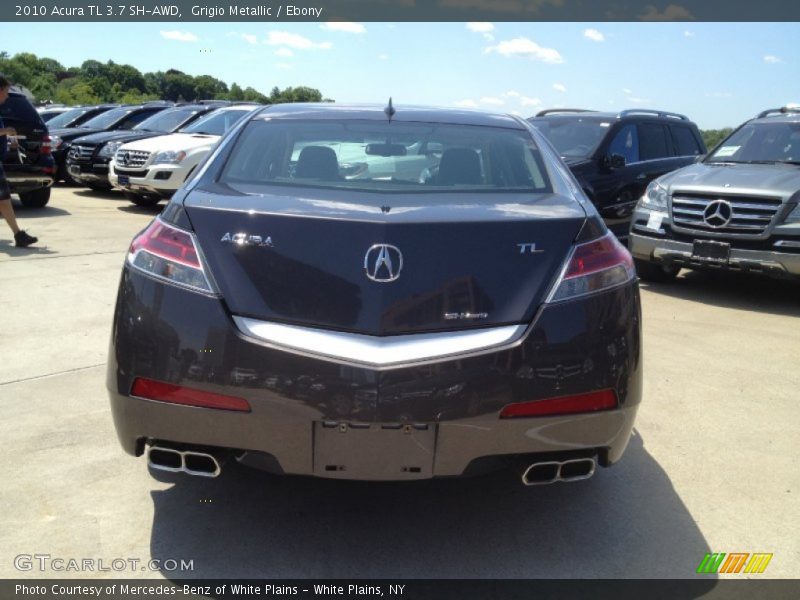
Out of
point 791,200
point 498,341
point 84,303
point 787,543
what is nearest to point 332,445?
point 498,341

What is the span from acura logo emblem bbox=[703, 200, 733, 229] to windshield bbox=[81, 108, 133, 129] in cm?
1296

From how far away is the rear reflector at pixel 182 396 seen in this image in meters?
2.48

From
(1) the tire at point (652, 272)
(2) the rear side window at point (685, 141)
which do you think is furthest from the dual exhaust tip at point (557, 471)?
(2) the rear side window at point (685, 141)

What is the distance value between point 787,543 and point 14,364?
165 inches

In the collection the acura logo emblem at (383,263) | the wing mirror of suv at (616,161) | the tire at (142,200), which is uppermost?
the acura logo emblem at (383,263)

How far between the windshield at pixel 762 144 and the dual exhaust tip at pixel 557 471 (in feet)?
21.3

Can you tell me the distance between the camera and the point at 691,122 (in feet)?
39.4

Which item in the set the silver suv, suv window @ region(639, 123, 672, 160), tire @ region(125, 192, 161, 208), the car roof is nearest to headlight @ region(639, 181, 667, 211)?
the silver suv

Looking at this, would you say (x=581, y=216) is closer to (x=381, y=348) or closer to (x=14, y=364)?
(x=381, y=348)

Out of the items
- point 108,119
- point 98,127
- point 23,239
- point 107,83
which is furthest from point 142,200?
point 107,83

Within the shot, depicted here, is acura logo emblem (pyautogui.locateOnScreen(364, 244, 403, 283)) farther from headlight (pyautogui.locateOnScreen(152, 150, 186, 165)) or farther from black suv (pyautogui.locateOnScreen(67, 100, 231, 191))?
black suv (pyautogui.locateOnScreen(67, 100, 231, 191))

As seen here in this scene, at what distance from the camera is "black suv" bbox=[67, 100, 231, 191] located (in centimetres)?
1423

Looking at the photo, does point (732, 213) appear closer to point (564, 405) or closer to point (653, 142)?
point (653, 142)

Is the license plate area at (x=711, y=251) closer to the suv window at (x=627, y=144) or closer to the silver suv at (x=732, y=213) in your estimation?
the silver suv at (x=732, y=213)
